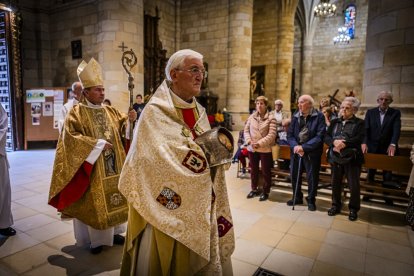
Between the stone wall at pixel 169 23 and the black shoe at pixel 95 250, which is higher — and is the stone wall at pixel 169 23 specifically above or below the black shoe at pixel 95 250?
above

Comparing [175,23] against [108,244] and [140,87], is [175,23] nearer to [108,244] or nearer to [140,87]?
[140,87]

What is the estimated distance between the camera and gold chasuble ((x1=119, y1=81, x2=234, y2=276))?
156 centimetres

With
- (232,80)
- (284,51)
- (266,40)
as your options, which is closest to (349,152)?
(232,80)

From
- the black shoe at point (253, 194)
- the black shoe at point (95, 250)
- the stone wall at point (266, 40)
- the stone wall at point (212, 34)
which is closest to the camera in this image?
the black shoe at point (95, 250)

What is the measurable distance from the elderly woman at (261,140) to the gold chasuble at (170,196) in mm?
2890

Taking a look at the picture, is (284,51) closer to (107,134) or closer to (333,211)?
(333,211)

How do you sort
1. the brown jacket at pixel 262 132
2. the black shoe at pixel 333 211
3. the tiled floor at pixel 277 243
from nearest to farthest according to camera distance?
the tiled floor at pixel 277 243, the black shoe at pixel 333 211, the brown jacket at pixel 262 132

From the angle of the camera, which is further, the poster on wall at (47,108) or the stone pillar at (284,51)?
the stone pillar at (284,51)

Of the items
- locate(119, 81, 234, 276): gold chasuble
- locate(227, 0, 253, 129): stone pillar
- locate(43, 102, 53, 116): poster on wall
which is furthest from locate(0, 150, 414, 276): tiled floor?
locate(227, 0, 253, 129): stone pillar

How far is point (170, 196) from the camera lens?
158 centimetres

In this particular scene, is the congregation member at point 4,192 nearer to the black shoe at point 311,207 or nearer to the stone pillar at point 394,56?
the black shoe at point 311,207

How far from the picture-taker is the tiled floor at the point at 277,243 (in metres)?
2.56

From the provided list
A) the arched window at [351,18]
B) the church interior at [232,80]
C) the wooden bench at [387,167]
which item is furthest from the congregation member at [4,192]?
the arched window at [351,18]

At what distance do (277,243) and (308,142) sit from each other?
160 centimetres
